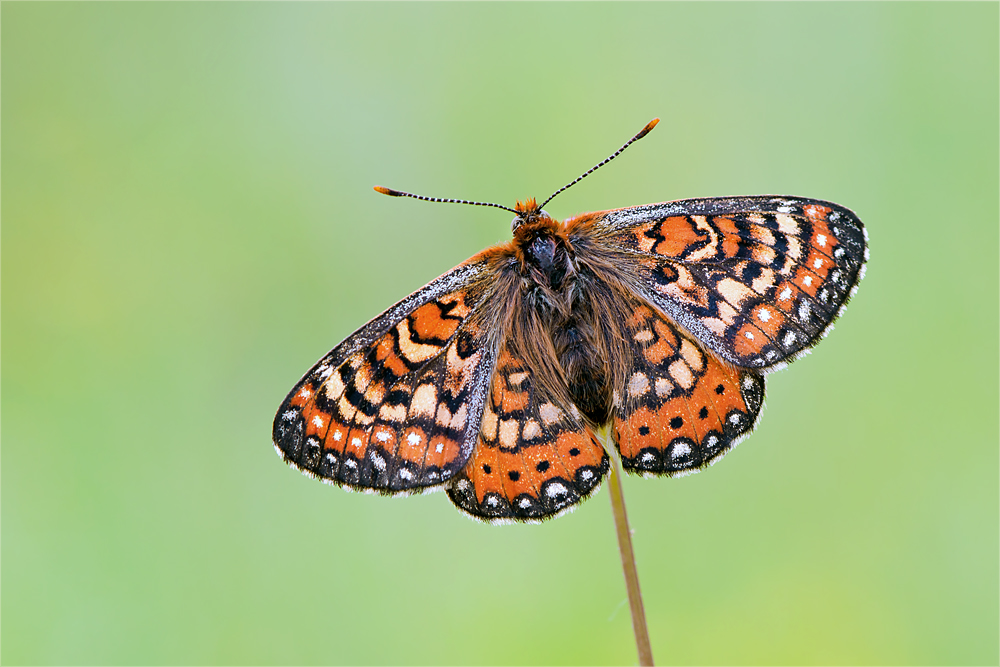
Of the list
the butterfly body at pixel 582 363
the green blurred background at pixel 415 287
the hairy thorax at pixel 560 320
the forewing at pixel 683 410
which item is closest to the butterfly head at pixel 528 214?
the hairy thorax at pixel 560 320

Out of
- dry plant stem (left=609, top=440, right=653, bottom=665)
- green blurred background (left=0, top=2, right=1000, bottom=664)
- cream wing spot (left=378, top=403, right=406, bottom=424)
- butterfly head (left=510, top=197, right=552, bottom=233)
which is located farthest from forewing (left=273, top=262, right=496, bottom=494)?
green blurred background (left=0, top=2, right=1000, bottom=664)

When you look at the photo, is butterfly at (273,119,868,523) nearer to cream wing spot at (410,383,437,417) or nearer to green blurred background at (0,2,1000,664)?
cream wing spot at (410,383,437,417)

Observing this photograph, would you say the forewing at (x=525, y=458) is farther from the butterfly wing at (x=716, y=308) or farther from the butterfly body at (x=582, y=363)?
the butterfly wing at (x=716, y=308)

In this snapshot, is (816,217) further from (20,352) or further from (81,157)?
(81,157)

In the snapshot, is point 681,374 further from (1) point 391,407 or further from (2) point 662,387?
(1) point 391,407

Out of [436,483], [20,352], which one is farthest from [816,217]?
[20,352]

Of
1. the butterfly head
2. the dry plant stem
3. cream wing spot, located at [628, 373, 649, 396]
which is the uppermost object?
the butterfly head

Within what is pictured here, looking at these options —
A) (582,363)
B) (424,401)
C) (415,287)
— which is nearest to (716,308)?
(582,363)
